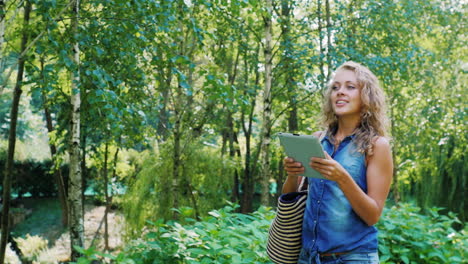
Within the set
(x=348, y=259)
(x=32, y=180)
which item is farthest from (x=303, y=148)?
(x=32, y=180)

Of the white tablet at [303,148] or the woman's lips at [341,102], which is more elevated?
the woman's lips at [341,102]

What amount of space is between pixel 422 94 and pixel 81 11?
912 centimetres

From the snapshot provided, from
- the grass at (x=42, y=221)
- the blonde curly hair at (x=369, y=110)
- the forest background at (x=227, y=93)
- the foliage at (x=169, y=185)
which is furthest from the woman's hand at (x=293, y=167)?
the grass at (x=42, y=221)

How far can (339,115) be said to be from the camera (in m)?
1.98

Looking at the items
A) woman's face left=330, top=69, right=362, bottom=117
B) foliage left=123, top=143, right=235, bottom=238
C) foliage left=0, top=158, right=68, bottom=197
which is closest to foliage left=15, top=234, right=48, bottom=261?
foliage left=123, top=143, right=235, bottom=238

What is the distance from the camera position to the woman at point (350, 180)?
1748 mm

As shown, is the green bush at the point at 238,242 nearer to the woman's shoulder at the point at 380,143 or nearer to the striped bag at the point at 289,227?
the striped bag at the point at 289,227

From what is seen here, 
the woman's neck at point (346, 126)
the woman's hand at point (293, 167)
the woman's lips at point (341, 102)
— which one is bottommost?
the woman's hand at point (293, 167)

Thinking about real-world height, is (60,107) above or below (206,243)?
above

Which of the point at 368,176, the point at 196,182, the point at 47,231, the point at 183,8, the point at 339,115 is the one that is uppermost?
the point at 183,8

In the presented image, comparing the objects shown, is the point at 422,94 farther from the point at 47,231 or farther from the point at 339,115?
the point at 47,231

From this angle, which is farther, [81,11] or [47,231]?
[47,231]

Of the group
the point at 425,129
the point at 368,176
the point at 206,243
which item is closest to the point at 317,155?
the point at 368,176

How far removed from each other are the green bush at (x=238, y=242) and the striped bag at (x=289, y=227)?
0.59 m
